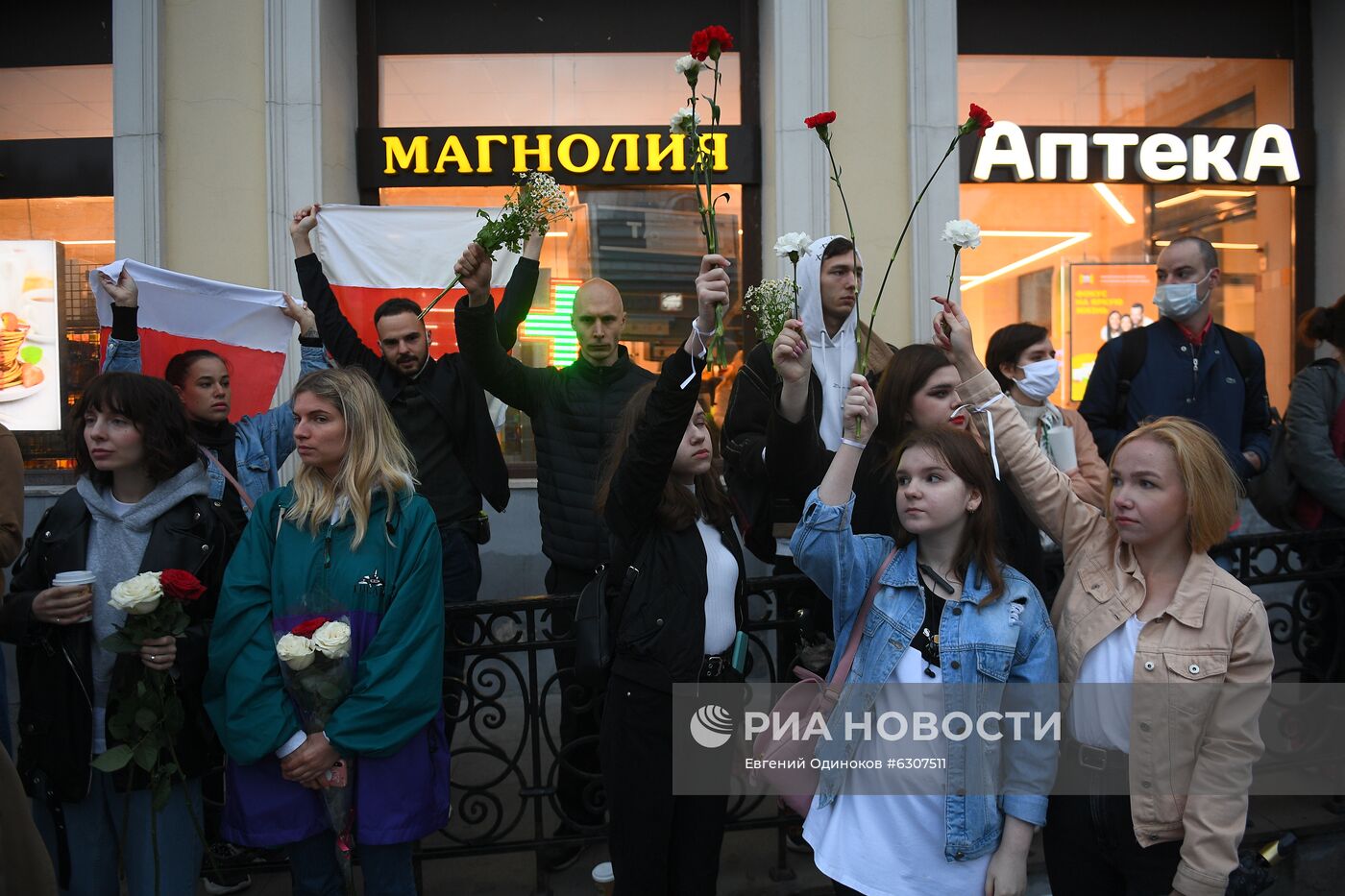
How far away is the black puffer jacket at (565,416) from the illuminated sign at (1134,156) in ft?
15.5

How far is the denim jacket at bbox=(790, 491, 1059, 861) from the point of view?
2416 millimetres

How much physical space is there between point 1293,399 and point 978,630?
3145 millimetres

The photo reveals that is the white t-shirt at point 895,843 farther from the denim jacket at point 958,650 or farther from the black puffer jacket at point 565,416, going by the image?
the black puffer jacket at point 565,416

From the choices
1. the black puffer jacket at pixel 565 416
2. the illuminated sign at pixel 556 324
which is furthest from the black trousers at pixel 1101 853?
the illuminated sign at pixel 556 324

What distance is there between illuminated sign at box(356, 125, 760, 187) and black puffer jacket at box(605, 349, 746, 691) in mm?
5074

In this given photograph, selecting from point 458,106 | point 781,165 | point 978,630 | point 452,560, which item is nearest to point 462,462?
point 452,560

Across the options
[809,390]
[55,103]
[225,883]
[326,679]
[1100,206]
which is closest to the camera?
[326,679]

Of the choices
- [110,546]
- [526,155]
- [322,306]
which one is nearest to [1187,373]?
[322,306]

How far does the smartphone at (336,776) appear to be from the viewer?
2.81 meters

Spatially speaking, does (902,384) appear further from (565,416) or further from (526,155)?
(526,155)

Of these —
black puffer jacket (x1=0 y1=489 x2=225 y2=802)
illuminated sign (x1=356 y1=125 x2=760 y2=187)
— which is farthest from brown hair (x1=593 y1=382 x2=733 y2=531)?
illuminated sign (x1=356 y1=125 x2=760 y2=187)

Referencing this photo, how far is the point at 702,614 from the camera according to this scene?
9.43 feet

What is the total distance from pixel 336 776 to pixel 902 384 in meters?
2.20

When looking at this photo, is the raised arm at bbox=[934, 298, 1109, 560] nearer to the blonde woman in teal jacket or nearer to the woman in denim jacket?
the woman in denim jacket
